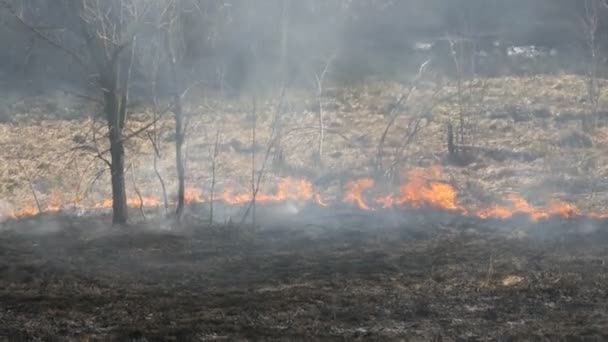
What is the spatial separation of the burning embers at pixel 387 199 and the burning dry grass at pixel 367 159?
0.04 m

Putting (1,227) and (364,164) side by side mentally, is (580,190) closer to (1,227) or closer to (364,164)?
(364,164)

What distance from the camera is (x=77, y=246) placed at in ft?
46.0

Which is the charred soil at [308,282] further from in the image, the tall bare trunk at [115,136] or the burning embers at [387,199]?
the tall bare trunk at [115,136]

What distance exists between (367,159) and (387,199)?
4179 mm

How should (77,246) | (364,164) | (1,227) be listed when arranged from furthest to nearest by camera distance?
(364,164), (1,227), (77,246)

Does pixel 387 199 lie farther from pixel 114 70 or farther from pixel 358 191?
pixel 114 70

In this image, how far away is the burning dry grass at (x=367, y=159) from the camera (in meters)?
18.0

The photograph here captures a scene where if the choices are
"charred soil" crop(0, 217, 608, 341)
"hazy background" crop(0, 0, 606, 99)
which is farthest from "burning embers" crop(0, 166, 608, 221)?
"hazy background" crop(0, 0, 606, 99)

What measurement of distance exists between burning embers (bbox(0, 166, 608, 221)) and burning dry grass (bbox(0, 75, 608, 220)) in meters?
0.04

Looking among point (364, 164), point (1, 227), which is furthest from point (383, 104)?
point (1, 227)

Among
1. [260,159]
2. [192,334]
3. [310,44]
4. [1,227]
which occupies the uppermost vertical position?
[310,44]

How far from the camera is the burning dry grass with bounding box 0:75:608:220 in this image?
59.1 feet

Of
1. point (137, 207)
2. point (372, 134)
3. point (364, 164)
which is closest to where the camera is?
point (137, 207)

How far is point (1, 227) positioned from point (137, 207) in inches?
126
